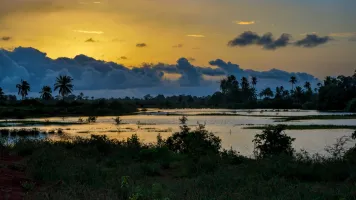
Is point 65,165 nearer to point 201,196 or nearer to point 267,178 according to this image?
point 201,196

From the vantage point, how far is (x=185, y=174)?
1658cm

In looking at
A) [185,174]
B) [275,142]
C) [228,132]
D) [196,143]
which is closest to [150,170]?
[185,174]

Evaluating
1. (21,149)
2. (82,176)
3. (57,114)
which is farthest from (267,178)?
(57,114)

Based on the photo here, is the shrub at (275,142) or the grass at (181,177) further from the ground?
the shrub at (275,142)

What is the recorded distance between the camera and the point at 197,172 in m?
16.4

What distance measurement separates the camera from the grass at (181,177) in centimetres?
1069

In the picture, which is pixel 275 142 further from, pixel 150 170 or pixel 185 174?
pixel 150 170

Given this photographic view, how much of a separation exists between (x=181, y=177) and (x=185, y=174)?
20 cm

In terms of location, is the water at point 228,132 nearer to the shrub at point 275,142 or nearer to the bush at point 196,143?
the bush at point 196,143

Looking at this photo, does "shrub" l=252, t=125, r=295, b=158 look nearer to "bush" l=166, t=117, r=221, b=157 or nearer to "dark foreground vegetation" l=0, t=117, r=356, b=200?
"dark foreground vegetation" l=0, t=117, r=356, b=200

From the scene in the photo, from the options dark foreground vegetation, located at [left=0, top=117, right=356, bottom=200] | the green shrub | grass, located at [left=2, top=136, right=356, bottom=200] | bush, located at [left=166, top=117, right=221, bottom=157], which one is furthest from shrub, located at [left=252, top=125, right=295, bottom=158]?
the green shrub

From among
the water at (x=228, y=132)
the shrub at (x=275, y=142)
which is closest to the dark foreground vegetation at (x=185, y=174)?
the shrub at (x=275, y=142)

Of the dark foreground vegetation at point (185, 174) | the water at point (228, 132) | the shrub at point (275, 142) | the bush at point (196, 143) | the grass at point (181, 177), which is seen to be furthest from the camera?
the water at point (228, 132)

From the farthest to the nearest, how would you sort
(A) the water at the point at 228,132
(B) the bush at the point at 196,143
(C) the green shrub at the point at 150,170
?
(A) the water at the point at 228,132 < (B) the bush at the point at 196,143 < (C) the green shrub at the point at 150,170
